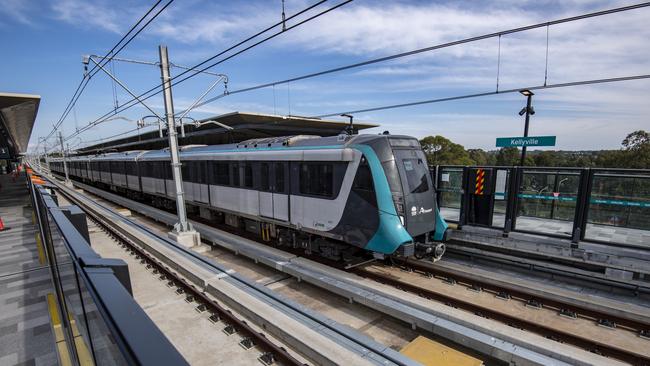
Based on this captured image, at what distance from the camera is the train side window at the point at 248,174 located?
10.0 m

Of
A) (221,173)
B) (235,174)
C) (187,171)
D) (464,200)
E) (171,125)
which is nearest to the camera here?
(171,125)

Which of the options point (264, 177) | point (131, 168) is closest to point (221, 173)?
→ point (264, 177)

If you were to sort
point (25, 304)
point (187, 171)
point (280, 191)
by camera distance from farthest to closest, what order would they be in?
point (187, 171)
point (280, 191)
point (25, 304)

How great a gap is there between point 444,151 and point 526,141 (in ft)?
94.8

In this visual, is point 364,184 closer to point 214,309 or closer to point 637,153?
point 214,309

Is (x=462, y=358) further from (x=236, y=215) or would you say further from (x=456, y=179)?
(x=236, y=215)

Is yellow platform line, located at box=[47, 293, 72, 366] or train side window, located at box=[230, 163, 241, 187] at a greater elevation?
train side window, located at box=[230, 163, 241, 187]

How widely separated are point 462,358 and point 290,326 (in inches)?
103

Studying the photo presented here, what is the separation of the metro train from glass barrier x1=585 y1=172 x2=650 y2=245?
149 inches

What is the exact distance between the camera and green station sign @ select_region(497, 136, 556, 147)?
11.2m

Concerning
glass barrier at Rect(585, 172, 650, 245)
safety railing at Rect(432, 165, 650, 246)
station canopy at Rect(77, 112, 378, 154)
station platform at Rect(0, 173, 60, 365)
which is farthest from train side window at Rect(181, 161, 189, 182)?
glass barrier at Rect(585, 172, 650, 245)

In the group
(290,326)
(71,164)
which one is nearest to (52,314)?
(290,326)

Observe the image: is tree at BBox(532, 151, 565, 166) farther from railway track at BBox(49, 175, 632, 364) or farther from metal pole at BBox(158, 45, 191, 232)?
metal pole at BBox(158, 45, 191, 232)

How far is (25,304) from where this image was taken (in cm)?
566
